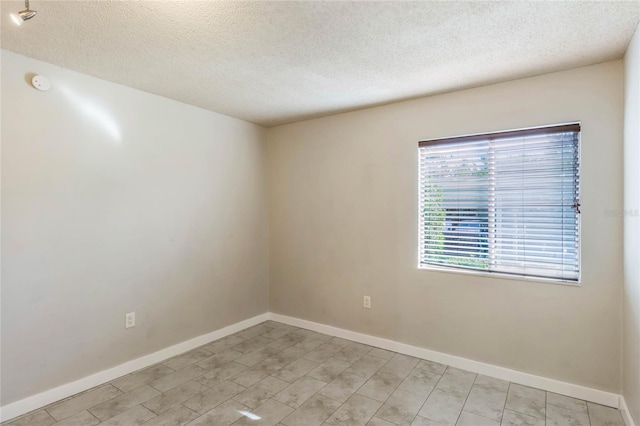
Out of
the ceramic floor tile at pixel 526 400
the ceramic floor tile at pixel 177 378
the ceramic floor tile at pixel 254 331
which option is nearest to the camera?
the ceramic floor tile at pixel 526 400

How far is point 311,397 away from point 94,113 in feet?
8.79

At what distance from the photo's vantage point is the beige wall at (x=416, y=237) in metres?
2.36

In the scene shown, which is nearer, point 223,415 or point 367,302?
point 223,415

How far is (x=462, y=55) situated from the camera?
2232 mm

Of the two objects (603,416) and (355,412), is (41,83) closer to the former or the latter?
(355,412)

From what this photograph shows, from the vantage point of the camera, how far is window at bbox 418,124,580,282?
8.21ft

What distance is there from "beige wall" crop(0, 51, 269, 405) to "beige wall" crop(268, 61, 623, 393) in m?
0.77

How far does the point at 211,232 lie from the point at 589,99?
3.37 metres

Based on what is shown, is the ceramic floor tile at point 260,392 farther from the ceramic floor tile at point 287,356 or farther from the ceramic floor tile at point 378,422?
the ceramic floor tile at point 378,422

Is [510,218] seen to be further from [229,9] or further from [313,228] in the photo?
[229,9]

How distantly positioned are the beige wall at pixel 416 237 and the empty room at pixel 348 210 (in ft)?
0.05

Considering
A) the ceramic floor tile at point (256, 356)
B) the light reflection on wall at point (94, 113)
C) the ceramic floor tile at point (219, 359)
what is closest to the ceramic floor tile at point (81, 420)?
the ceramic floor tile at point (219, 359)

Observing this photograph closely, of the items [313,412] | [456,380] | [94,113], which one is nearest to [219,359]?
[313,412]

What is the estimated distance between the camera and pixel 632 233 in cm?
204
